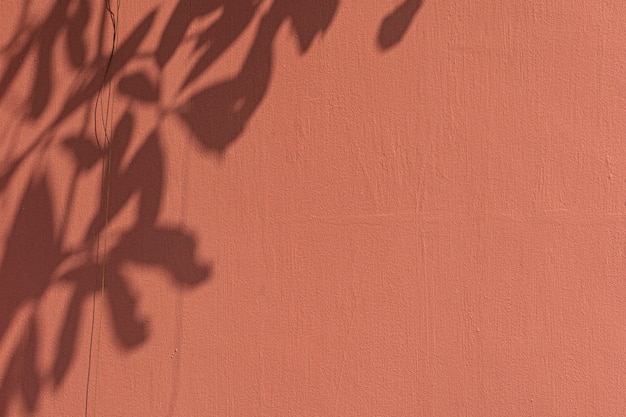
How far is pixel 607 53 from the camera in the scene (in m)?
2.73

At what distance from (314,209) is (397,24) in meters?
0.82

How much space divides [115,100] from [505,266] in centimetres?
174

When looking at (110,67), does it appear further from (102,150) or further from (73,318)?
(73,318)

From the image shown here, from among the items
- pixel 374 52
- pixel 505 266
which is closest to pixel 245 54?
pixel 374 52

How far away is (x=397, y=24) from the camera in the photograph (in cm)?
283

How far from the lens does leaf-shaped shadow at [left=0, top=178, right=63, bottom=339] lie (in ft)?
9.70

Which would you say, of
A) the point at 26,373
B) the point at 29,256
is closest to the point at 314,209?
the point at 29,256

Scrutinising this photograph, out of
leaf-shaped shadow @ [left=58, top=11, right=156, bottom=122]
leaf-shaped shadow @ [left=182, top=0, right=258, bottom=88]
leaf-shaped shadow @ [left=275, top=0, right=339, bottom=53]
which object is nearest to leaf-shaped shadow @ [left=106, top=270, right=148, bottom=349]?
leaf-shaped shadow @ [left=58, top=11, right=156, bottom=122]

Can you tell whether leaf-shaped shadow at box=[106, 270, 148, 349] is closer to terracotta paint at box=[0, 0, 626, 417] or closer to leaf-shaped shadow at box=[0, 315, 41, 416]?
terracotta paint at box=[0, 0, 626, 417]

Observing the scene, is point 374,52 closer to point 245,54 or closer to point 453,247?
point 245,54

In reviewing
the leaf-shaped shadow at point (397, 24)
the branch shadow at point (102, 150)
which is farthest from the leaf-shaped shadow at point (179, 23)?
the leaf-shaped shadow at point (397, 24)

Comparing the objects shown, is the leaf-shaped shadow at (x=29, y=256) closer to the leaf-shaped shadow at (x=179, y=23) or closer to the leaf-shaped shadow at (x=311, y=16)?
the leaf-shaped shadow at (x=179, y=23)

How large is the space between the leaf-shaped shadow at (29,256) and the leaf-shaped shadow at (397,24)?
1.54 m

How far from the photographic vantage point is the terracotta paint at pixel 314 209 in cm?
274
